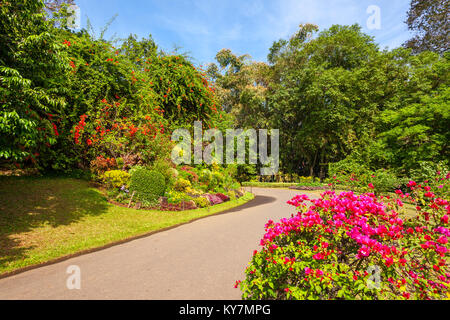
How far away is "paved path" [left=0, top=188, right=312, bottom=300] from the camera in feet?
9.86

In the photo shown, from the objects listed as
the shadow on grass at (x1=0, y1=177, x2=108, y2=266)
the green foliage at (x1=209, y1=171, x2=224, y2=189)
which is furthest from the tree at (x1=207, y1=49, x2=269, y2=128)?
the shadow on grass at (x1=0, y1=177, x2=108, y2=266)

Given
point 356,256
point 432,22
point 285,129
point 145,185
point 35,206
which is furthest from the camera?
point 285,129

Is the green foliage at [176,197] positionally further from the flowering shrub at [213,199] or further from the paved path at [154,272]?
the paved path at [154,272]

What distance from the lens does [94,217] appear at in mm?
6344

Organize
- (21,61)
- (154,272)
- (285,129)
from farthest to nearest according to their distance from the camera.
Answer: (285,129)
(21,61)
(154,272)

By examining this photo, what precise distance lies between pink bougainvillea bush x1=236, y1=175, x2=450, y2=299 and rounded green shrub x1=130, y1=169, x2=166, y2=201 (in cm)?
673

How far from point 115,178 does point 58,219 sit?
2.89 metres

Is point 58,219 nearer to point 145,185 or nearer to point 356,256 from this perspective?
point 145,185

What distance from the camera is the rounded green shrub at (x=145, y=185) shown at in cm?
838

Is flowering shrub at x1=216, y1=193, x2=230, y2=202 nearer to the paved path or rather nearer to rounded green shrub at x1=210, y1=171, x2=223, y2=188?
rounded green shrub at x1=210, y1=171, x2=223, y2=188

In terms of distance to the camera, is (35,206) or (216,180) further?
(216,180)

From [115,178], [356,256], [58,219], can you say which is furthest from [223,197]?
[356,256]

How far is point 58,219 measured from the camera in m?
5.78

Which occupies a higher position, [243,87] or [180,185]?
[243,87]
